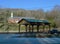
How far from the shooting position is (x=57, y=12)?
88.6ft

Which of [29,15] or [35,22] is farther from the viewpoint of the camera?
[29,15]

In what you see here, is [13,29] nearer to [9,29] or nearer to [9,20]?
[9,29]

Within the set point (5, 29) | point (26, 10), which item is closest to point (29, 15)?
point (26, 10)

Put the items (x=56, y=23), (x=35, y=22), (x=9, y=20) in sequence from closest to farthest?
(x=35, y=22) < (x=56, y=23) < (x=9, y=20)

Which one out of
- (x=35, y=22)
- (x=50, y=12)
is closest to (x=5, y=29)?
(x=35, y=22)

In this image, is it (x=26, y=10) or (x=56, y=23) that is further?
(x=26, y=10)

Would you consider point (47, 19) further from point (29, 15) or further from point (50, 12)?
point (29, 15)

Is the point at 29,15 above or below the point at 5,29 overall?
above

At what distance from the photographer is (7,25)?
1081 inches

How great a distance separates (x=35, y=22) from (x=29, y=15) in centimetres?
623

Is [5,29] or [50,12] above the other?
[50,12]

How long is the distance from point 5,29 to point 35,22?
528 centimetres

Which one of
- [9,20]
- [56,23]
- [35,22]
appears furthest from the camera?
[9,20]

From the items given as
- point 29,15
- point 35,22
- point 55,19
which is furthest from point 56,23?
point 29,15
